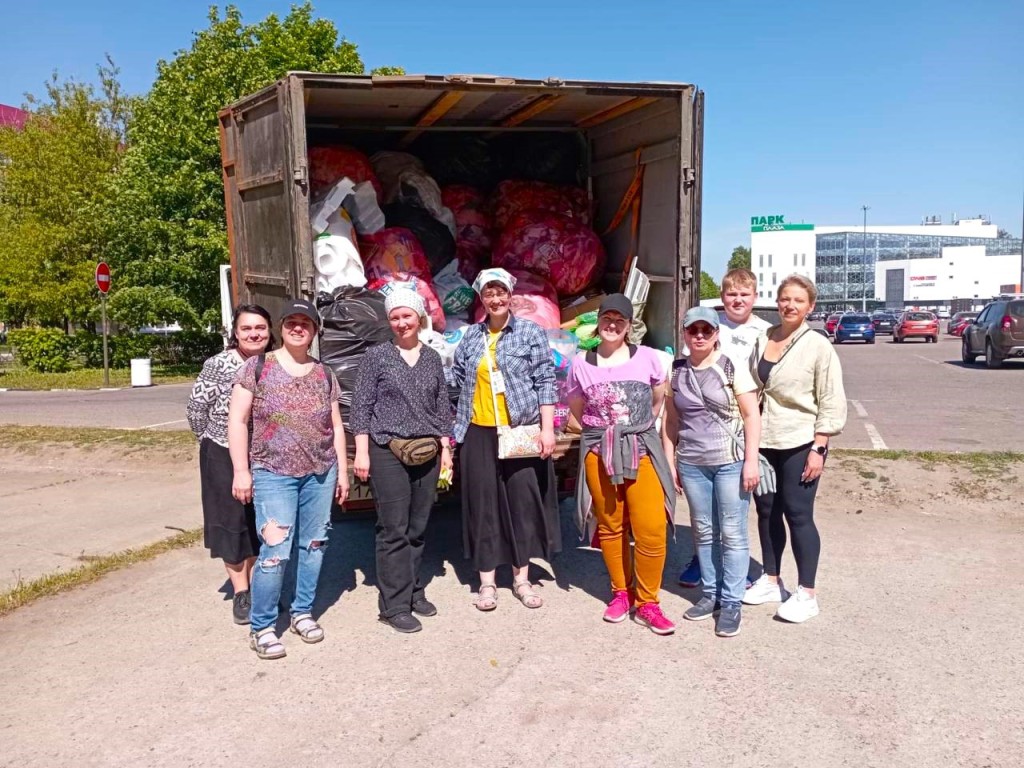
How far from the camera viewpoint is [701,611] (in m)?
4.18

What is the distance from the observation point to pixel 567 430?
4.82 meters

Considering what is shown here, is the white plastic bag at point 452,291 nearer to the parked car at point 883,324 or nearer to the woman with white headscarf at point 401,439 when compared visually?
the woman with white headscarf at point 401,439

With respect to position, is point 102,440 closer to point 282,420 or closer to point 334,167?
point 334,167

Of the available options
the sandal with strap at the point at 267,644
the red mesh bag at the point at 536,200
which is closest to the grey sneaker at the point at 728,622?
the sandal with strap at the point at 267,644

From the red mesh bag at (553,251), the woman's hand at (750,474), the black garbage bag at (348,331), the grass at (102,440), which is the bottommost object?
the grass at (102,440)

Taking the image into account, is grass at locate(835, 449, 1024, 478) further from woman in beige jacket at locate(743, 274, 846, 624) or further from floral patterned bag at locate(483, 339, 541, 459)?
floral patterned bag at locate(483, 339, 541, 459)

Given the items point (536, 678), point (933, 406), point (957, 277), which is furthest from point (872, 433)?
point (957, 277)

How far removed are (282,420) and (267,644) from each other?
1.03 meters

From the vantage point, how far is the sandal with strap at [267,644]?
12.5 feet

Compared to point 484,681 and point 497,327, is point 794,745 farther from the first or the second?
point 497,327

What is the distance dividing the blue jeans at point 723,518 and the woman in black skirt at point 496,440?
76 centimetres

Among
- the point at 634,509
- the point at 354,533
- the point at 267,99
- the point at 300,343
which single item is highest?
the point at 267,99

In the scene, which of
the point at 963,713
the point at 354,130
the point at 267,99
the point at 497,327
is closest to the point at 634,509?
the point at 497,327

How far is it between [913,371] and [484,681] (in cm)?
1768
